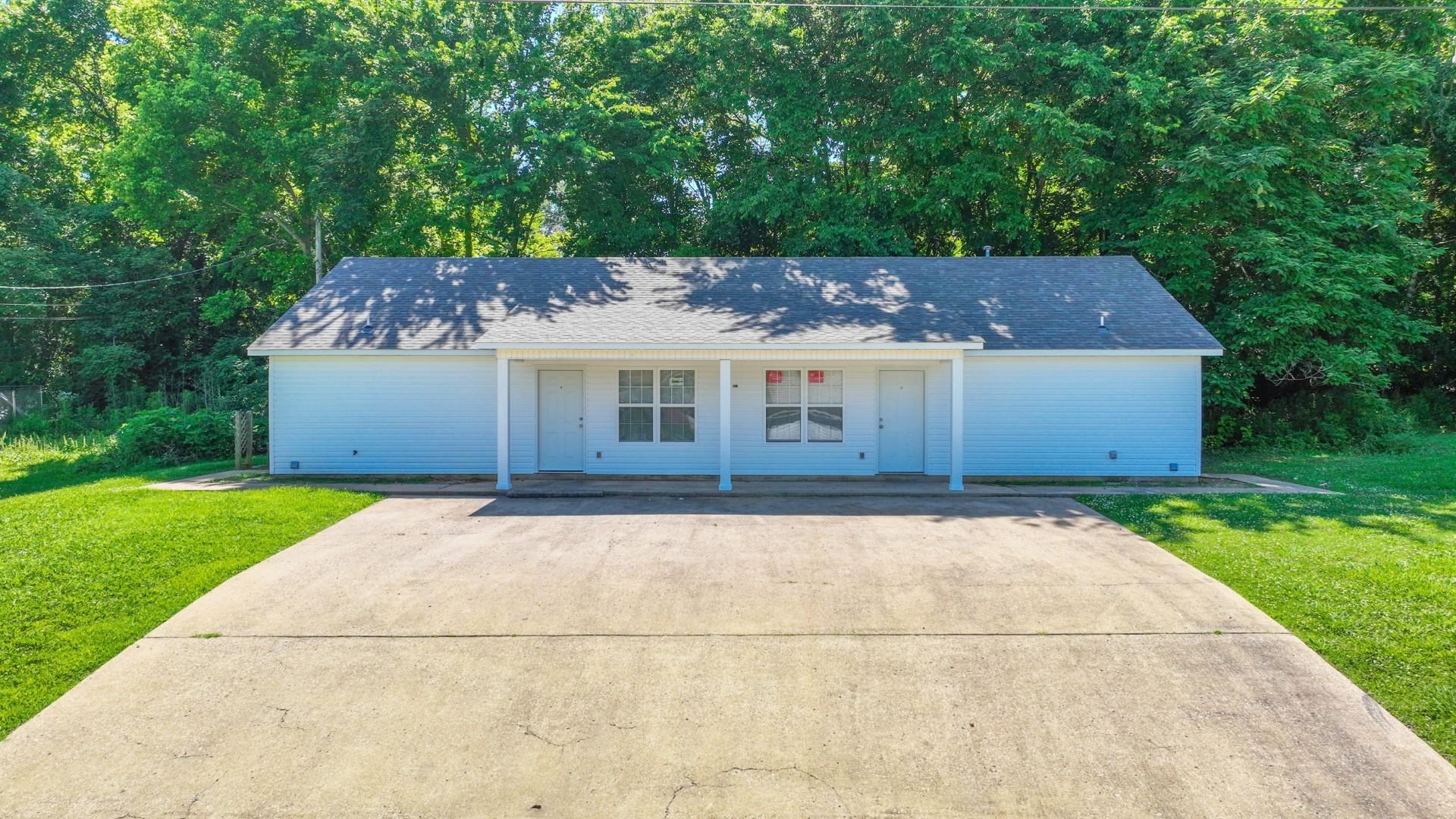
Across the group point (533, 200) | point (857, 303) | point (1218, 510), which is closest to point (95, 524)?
point (857, 303)

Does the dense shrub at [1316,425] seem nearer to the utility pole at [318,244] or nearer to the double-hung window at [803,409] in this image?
the double-hung window at [803,409]

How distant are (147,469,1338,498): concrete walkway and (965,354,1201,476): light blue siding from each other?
0.67 m

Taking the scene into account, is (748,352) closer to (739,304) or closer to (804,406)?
(804,406)

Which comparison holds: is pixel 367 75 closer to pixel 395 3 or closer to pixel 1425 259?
pixel 395 3

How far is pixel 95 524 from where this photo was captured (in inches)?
324

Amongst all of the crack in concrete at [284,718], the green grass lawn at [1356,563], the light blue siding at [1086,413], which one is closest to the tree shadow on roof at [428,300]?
the light blue siding at [1086,413]

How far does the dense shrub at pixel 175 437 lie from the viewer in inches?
595

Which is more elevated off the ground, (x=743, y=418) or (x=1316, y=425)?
(x=743, y=418)

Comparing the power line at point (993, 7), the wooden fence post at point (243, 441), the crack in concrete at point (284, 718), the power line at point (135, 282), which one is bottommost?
the crack in concrete at point (284, 718)

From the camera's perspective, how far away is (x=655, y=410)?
1310 cm

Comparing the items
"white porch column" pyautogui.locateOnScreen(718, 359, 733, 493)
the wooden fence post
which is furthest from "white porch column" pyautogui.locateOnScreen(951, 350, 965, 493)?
the wooden fence post

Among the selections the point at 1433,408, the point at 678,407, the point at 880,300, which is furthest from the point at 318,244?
the point at 1433,408

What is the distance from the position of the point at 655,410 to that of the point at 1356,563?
956 centimetres

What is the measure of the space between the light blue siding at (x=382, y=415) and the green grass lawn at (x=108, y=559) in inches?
79.4
